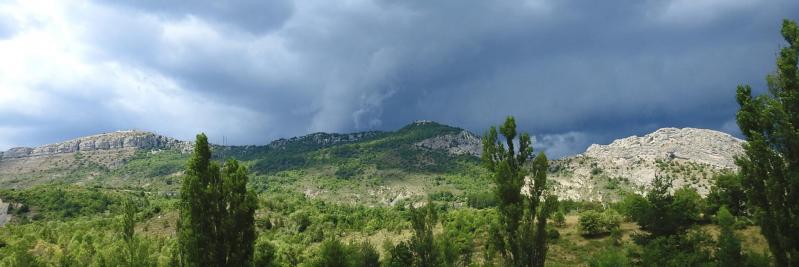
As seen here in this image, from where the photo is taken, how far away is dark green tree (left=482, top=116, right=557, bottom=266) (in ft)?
86.0

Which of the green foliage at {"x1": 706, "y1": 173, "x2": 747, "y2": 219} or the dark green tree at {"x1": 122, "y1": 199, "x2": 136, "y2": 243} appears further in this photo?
the green foliage at {"x1": 706, "y1": 173, "x2": 747, "y2": 219}

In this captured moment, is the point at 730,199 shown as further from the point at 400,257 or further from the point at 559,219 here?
the point at 400,257

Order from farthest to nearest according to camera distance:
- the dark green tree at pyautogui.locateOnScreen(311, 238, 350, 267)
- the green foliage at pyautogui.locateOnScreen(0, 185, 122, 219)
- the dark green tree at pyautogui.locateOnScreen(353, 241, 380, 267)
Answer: the green foliage at pyautogui.locateOnScreen(0, 185, 122, 219), the dark green tree at pyautogui.locateOnScreen(353, 241, 380, 267), the dark green tree at pyautogui.locateOnScreen(311, 238, 350, 267)

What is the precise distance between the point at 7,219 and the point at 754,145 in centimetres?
15799

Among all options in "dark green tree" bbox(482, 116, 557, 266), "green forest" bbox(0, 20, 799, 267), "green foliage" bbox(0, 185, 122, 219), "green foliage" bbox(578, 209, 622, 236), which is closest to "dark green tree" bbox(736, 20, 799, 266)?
"green forest" bbox(0, 20, 799, 267)

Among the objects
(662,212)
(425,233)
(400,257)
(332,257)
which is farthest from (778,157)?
(400,257)

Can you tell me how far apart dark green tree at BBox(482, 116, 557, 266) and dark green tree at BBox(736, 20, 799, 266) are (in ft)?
33.0

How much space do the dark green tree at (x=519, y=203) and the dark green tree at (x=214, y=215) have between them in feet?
46.2

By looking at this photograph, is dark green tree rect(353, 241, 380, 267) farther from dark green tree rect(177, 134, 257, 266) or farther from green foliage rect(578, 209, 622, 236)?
dark green tree rect(177, 134, 257, 266)

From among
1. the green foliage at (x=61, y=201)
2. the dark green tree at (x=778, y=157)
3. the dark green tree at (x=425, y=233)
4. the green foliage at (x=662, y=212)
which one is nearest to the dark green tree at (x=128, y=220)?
the dark green tree at (x=425, y=233)

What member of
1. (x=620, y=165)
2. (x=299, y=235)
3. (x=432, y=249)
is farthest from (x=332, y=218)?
(x=620, y=165)

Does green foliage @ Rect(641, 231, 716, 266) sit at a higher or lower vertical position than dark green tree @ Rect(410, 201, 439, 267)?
lower

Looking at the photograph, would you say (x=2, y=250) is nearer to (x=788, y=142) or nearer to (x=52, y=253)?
(x=52, y=253)

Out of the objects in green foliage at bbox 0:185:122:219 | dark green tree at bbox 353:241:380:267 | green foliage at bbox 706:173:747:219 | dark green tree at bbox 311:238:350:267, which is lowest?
dark green tree at bbox 353:241:380:267
